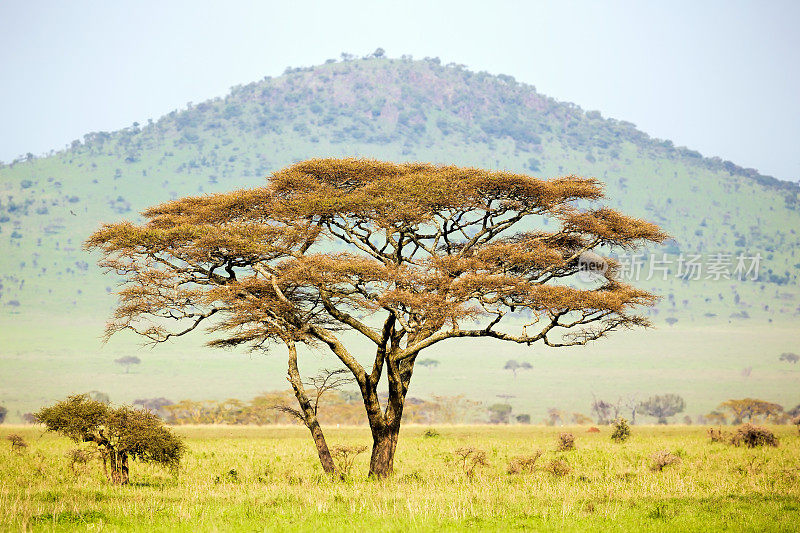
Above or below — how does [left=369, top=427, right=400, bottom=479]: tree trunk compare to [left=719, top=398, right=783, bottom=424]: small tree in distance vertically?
above

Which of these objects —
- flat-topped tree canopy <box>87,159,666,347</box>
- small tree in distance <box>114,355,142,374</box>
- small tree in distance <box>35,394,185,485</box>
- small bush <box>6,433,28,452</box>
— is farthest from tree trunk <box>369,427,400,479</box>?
small tree in distance <box>114,355,142,374</box>

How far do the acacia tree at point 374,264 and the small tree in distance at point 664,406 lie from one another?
289 ft

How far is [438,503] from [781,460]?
19.8 meters

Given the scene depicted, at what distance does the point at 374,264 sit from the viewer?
26891 mm

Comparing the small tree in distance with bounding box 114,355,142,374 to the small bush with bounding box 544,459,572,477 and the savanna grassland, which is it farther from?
the small bush with bounding box 544,459,572,477

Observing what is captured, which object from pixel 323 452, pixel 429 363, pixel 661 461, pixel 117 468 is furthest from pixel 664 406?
pixel 117 468

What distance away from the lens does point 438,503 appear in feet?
70.1

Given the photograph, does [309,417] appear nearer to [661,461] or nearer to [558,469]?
[558,469]

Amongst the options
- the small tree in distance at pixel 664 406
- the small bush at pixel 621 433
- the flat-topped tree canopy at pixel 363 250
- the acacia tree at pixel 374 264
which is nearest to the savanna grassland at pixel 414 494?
the acacia tree at pixel 374 264

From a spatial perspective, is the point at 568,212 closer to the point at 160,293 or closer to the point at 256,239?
the point at 256,239

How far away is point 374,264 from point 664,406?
95.8 metres

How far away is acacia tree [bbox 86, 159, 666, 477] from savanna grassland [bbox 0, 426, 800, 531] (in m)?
3.95

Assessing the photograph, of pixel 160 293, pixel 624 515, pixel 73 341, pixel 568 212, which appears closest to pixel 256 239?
pixel 160 293

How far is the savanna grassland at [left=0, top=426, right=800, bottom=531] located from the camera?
19.5 m
